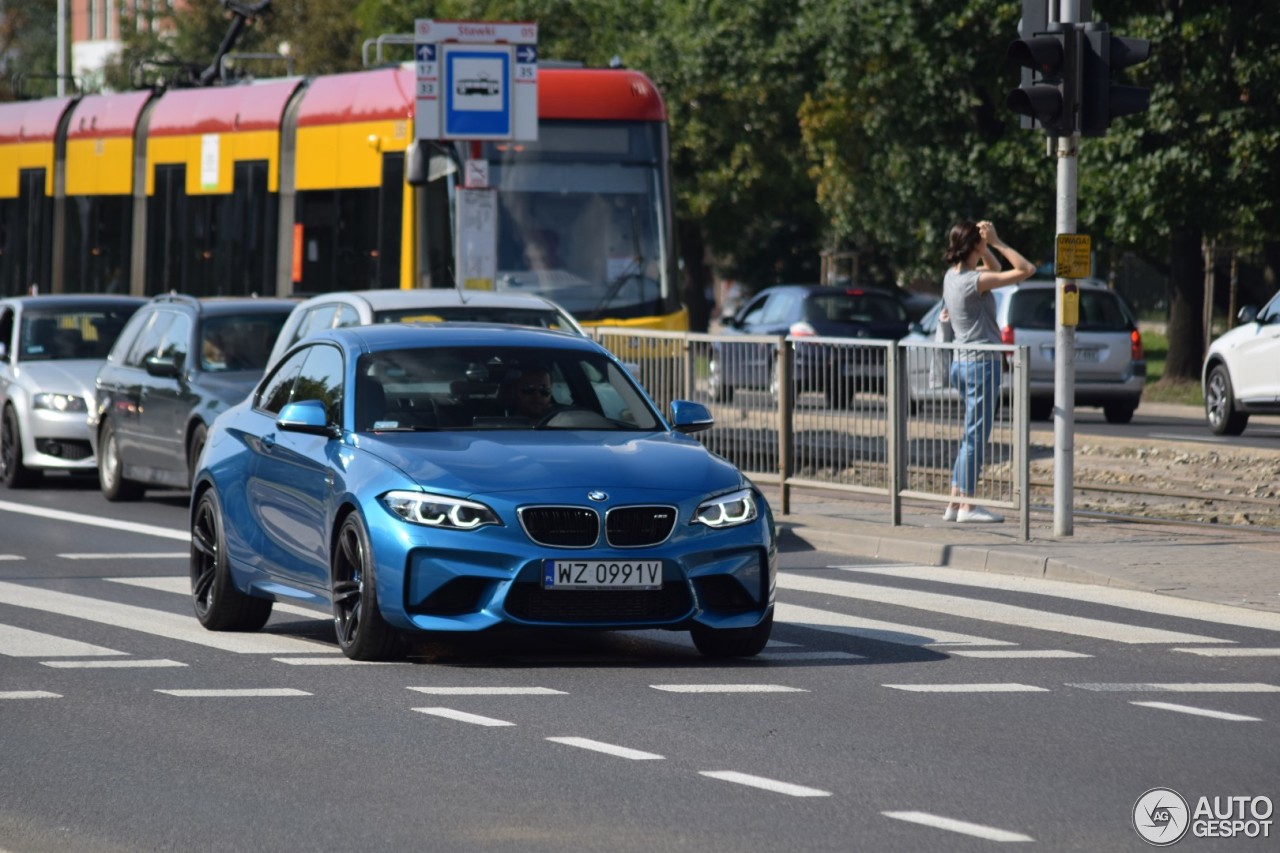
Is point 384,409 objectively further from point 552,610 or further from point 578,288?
Answer: point 578,288

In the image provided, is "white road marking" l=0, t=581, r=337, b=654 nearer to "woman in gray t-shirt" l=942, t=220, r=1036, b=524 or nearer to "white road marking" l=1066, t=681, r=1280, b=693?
"white road marking" l=1066, t=681, r=1280, b=693

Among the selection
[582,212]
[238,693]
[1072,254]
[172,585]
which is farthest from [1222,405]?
[238,693]

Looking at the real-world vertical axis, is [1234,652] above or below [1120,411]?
above

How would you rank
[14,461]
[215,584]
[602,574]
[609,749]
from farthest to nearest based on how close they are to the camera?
[14,461]
[215,584]
[602,574]
[609,749]

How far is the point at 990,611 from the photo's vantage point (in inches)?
479

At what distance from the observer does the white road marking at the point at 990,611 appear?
11.2 meters

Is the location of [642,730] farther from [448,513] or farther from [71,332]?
[71,332]

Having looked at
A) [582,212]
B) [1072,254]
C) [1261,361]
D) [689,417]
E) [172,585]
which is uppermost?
[582,212]

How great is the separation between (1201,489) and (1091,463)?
150 cm

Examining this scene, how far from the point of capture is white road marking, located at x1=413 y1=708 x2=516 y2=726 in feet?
27.9

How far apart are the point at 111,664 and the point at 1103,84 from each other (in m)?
7.55

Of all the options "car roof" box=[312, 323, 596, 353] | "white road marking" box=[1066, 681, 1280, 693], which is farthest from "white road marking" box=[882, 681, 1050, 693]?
"car roof" box=[312, 323, 596, 353]

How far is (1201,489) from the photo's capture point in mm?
18562

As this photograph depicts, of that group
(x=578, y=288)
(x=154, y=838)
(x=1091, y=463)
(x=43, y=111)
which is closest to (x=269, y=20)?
(x=43, y=111)
